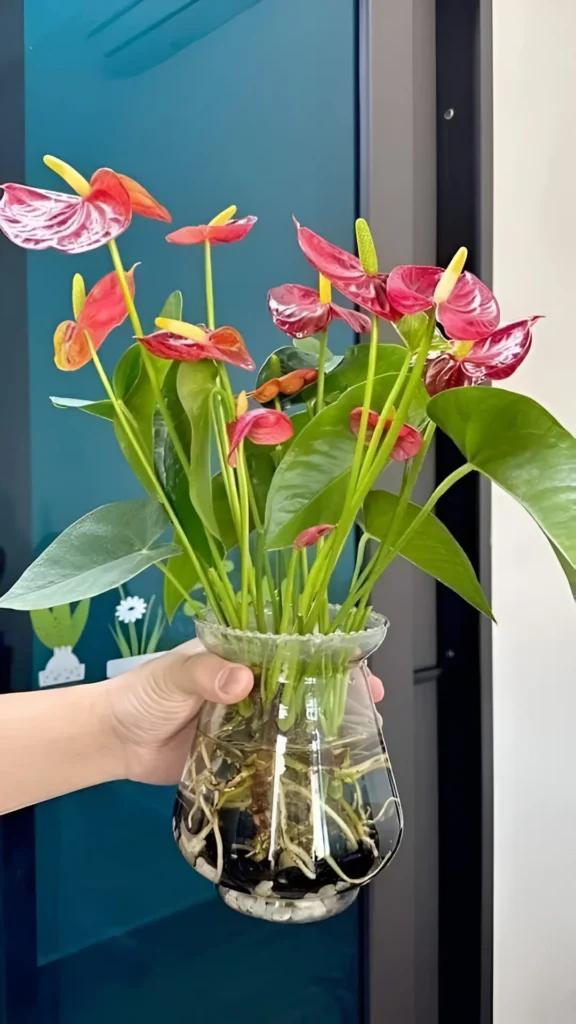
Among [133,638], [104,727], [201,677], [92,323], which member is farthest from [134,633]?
[92,323]

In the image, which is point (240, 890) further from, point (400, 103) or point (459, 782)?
point (400, 103)

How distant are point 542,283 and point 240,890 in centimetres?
103

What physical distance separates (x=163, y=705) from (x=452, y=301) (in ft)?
1.22

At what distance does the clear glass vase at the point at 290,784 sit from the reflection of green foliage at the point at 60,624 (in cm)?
30

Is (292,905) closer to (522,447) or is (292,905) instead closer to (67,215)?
(522,447)

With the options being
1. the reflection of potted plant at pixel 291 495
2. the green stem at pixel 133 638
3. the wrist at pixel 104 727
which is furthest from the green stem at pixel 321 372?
the green stem at pixel 133 638

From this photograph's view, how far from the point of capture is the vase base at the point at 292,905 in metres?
0.47

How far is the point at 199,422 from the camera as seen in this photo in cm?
43

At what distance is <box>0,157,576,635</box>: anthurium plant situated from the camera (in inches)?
15.3

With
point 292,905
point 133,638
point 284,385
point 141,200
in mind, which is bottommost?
point 292,905

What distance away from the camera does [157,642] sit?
0.82 metres

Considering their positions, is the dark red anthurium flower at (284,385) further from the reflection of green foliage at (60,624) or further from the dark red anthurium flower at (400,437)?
the reflection of green foliage at (60,624)

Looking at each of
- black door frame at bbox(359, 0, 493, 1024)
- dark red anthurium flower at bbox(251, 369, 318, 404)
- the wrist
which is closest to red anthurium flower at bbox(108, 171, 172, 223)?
dark red anthurium flower at bbox(251, 369, 318, 404)

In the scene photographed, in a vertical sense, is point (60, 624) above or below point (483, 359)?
below
